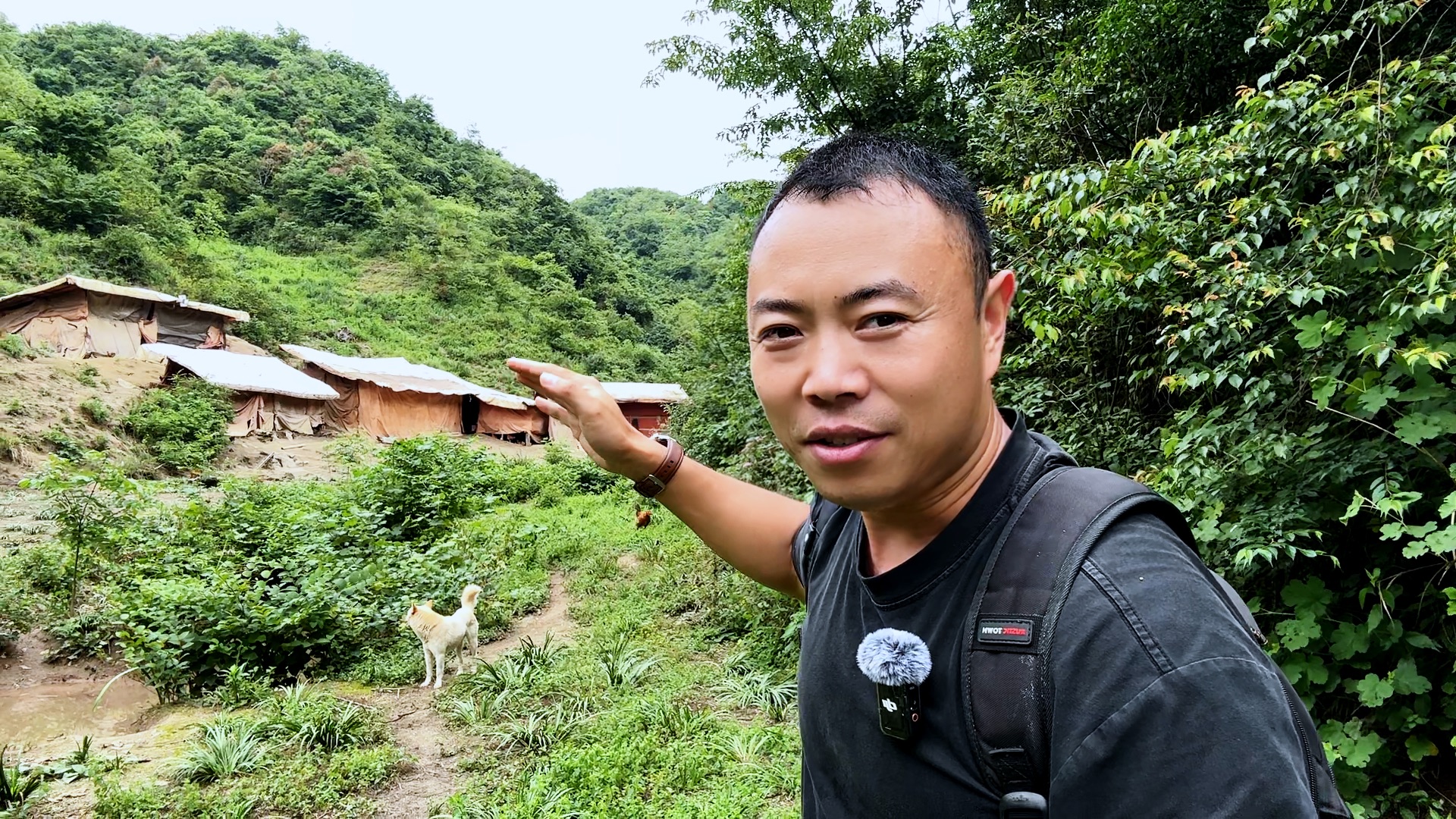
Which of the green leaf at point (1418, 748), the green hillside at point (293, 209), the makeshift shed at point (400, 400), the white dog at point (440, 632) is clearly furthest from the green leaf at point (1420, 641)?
the green hillside at point (293, 209)

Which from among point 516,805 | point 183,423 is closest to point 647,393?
point 183,423

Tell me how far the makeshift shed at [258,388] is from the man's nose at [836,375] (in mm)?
21334

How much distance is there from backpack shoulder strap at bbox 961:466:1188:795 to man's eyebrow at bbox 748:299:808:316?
0.37 metres

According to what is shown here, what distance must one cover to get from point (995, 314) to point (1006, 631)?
0.47m

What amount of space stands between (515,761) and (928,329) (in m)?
4.17

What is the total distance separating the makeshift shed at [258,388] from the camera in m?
19.0

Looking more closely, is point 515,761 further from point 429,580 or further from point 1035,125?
point 1035,125

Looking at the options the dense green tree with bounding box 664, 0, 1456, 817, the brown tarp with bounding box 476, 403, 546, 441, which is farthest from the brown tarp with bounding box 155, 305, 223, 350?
the dense green tree with bounding box 664, 0, 1456, 817

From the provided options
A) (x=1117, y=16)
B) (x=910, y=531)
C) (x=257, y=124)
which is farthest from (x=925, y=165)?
(x=257, y=124)

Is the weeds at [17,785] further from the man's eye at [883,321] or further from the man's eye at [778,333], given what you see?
the man's eye at [883,321]

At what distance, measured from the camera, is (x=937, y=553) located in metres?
0.88

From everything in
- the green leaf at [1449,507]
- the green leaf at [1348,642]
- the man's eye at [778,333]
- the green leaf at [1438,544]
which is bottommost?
the green leaf at [1348,642]

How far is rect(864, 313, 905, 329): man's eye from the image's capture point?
875 millimetres

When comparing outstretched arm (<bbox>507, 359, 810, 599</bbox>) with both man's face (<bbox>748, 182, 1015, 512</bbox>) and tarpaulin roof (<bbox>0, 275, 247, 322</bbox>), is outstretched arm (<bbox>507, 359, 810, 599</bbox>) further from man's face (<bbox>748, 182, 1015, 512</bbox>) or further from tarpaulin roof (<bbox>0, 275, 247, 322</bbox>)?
tarpaulin roof (<bbox>0, 275, 247, 322</bbox>)
